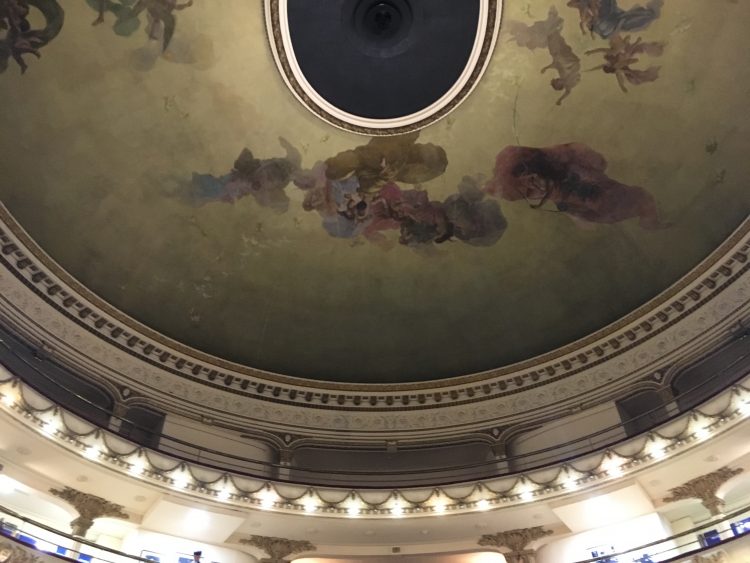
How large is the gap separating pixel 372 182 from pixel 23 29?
1101 centimetres

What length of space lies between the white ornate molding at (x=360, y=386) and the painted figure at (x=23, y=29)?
4.27 meters

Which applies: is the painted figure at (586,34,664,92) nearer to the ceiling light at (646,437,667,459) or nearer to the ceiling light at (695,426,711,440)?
the ceiling light at (695,426,711,440)

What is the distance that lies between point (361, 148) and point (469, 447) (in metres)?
10.5

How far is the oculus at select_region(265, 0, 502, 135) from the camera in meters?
20.2

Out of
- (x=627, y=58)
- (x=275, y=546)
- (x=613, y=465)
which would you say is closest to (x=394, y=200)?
(x=627, y=58)

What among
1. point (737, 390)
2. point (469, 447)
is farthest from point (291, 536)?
point (737, 390)

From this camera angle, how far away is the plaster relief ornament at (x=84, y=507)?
1560cm

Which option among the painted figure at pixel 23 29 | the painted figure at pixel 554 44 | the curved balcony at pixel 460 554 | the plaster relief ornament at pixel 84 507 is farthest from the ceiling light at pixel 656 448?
the painted figure at pixel 23 29

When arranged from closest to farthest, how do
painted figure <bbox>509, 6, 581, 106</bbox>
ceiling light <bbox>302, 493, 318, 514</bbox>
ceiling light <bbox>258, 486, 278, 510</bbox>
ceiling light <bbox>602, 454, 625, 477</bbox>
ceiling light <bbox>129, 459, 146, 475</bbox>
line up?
ceiling light <bbox>129, 459, 146, 475</bbox> → ceiling light <bbox>602, 454, 625, 477</bbox> → ceiling light <bbox>258, 486, 278, 510</bbox> → ceiling light <bbox>302, 493, 318, 514</bbox> → painted figure <bbox>509, 6, 581, 106</bbox>

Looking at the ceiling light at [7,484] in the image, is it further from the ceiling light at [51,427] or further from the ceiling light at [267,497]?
the ceiling light at [267,497]

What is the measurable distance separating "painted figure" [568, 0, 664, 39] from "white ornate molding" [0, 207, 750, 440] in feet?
21.6

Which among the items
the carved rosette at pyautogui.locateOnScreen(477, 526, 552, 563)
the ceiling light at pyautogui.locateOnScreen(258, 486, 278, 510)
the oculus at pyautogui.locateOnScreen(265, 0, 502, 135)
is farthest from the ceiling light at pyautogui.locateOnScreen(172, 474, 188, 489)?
the oculus at pyautogui.locateOnScreen(265, 0, 502, 135)

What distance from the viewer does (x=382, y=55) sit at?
70.1 ft

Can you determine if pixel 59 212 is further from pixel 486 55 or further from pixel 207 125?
pixel 486 55
